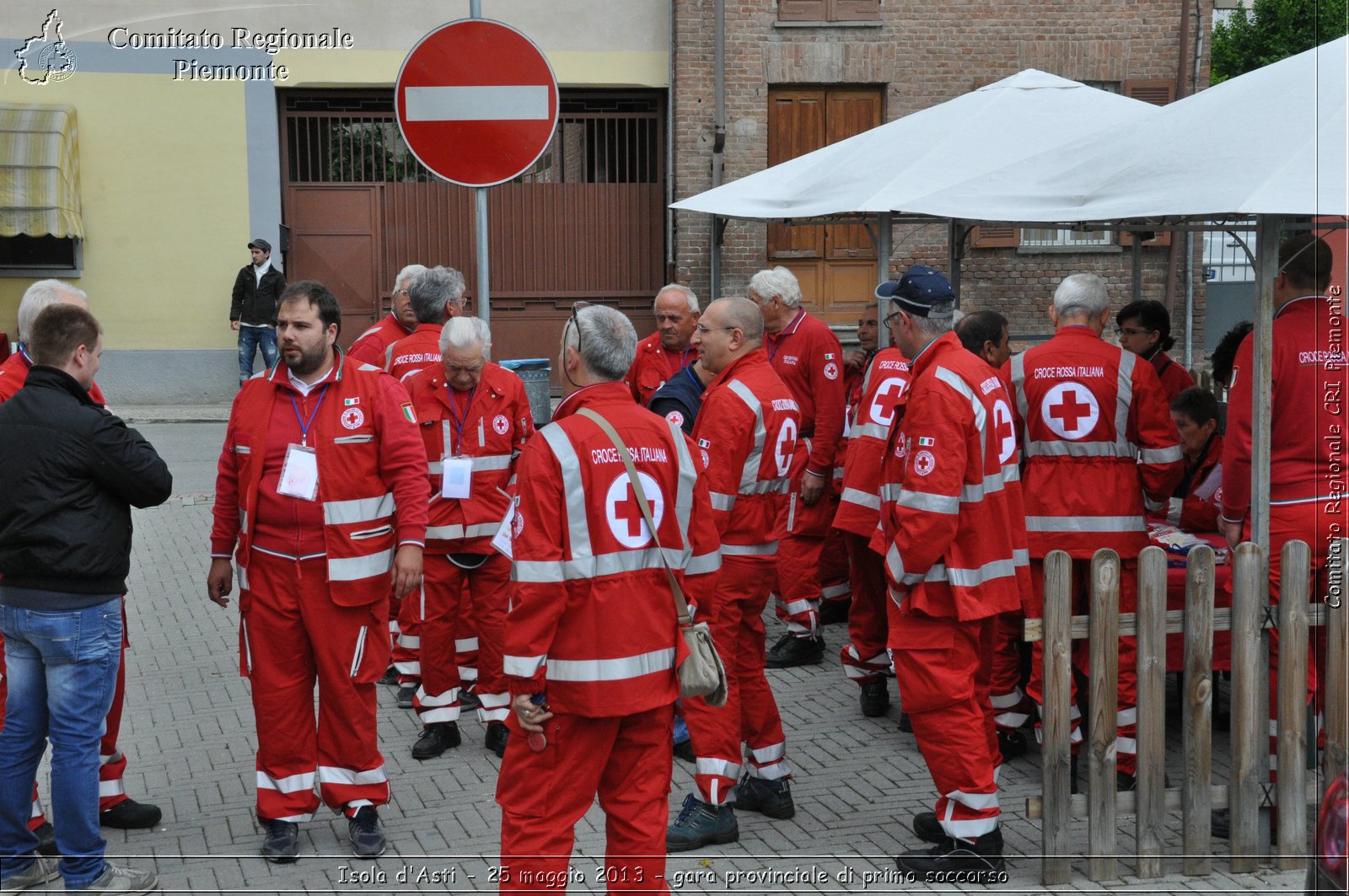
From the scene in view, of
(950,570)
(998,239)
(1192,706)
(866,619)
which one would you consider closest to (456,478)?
(866,619)

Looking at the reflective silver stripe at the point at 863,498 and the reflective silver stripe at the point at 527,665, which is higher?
the reflective silver stripe at the point at 863,498

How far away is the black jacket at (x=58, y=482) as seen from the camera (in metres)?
4.77

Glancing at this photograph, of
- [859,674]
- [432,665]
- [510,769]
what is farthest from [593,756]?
[859,674]

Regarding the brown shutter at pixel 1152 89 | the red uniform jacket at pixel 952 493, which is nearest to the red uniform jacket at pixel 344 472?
the red uniform jacket at pixel 952 493

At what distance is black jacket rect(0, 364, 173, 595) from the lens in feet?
15.7

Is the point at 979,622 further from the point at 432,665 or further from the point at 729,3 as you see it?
the point at 729,3

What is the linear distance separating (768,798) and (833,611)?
133 inches

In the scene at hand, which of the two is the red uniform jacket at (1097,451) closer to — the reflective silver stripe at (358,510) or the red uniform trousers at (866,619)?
the red uniform trousers at (866,619)

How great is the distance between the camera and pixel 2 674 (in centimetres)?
545

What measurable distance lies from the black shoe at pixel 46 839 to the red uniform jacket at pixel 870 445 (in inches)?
151

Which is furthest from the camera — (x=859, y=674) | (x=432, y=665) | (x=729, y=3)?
(x=729, y=3)

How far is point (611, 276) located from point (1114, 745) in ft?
47.0

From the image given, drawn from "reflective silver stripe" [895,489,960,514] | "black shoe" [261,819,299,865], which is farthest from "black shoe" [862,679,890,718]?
"black shoe" [261,819,299,865]

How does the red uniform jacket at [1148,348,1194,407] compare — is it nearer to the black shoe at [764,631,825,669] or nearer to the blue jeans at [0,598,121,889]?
the black shoe at [764,631,825,669]
